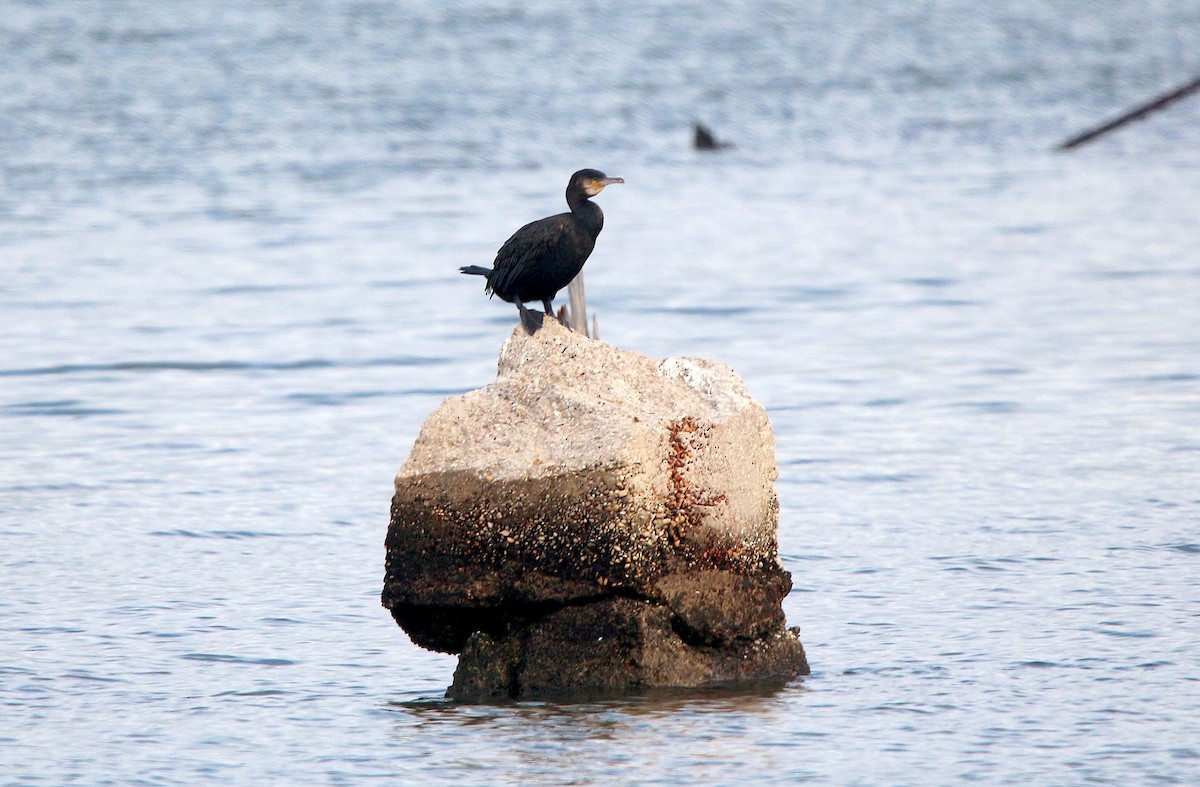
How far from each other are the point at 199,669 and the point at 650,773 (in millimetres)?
2907

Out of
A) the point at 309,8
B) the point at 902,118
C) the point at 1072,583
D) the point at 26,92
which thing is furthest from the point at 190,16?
the point at 1072,583

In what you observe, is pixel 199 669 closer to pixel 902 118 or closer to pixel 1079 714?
pixel 1079 714

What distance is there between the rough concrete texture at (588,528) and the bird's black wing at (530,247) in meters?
0.32

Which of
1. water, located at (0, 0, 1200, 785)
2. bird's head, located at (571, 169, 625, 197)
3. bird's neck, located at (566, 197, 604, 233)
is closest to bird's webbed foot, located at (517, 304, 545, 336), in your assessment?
bird's neck, located at (566, 197, 604, 233)

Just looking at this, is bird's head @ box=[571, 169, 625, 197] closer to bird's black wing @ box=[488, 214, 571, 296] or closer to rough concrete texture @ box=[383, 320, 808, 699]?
bird's black wing @ box=[488, 214, 571, 296]

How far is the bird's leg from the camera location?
29.2 feet

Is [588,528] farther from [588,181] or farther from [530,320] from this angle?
[588,181]

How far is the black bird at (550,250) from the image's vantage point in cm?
885

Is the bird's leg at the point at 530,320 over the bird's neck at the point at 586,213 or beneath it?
beneath

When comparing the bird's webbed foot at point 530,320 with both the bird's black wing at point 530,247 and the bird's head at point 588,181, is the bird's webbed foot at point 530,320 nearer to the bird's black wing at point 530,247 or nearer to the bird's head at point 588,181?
the bird's black wing at point 530,247

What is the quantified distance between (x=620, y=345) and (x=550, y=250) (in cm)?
1145

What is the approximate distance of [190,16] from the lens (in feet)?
165

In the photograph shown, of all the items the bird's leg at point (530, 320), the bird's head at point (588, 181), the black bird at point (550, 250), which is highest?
→ the bird's head at point (588, 181)

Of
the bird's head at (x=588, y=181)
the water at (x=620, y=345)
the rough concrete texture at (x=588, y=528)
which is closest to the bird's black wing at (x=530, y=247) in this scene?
the bird's head at (x=588, y=181)
